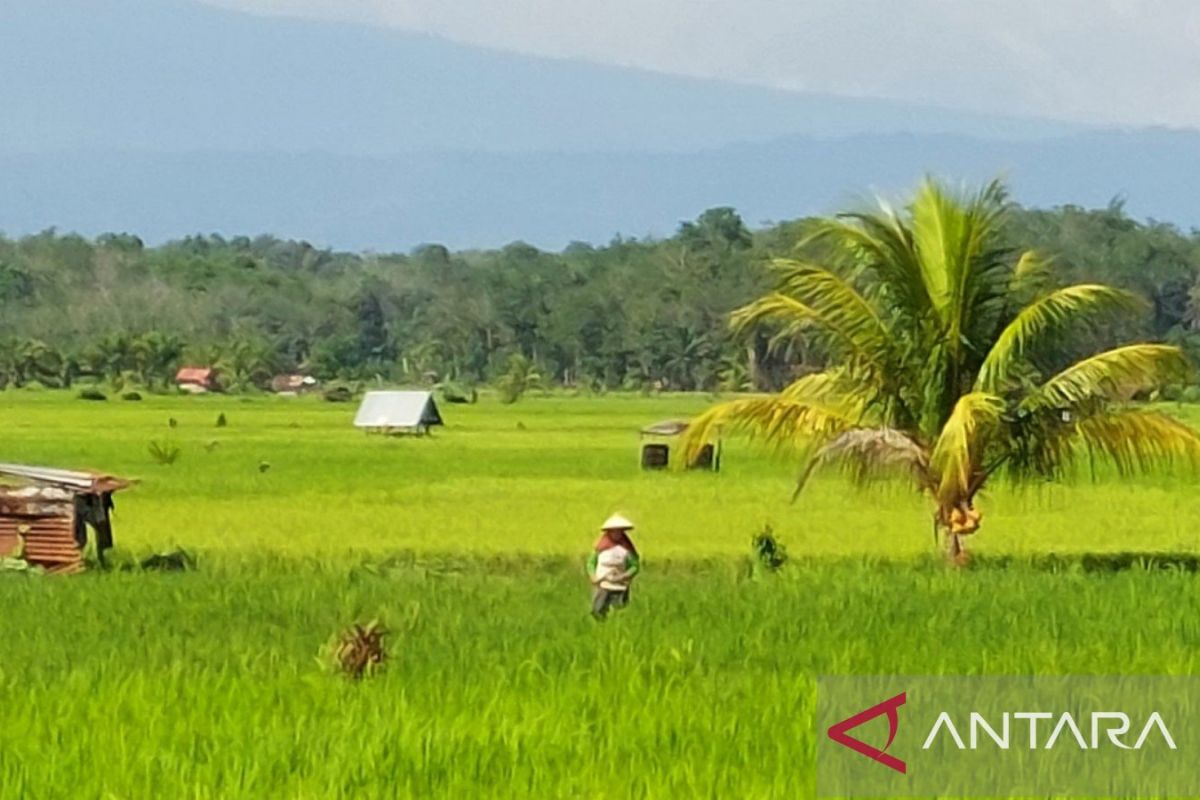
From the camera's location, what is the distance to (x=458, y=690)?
910 centimetres

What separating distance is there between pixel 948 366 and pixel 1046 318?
90cm

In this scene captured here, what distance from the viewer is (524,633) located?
445 inches

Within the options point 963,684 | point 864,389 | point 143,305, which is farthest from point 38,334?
point 963,684

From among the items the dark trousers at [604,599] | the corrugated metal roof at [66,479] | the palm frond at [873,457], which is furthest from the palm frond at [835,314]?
the corrugated metal roof at [66,479]

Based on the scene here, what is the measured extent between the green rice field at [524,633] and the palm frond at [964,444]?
0.63m

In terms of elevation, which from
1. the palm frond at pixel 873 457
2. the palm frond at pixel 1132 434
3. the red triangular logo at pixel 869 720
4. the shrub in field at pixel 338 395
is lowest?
the red triangular logo at pixel 869 720

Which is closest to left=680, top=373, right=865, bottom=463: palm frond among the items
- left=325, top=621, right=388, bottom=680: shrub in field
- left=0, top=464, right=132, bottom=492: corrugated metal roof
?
left=0, top=464, right=132, bottom=492: corrugated metal roof

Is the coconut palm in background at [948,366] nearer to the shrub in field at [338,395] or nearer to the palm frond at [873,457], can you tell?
the palm frond at [873,457]

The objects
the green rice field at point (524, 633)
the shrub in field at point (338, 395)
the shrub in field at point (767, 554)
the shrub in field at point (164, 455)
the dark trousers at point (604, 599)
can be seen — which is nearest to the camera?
the green rice field at point (524, 633)

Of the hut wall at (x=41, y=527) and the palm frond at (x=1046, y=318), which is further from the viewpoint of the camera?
the hut wall at (x=41, y=527)

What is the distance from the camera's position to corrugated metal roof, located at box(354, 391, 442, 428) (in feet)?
165

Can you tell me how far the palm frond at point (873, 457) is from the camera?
15352 mm

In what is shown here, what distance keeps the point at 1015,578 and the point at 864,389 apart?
237 centimetres

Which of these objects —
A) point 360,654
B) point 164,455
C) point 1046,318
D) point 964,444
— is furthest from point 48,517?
point 164,455
